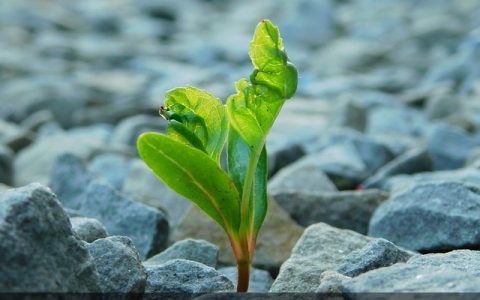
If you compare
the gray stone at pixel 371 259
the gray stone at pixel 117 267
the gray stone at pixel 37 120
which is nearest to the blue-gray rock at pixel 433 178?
the gray stone at pixel 371 259

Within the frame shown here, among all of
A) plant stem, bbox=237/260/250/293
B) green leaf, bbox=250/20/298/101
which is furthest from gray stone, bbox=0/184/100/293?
green leaf, bbox=250/20/298/101

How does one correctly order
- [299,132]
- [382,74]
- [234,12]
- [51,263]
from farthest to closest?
[234,12] < [382,74] < [299,132] < [51,263]

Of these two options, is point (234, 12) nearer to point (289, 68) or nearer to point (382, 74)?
point (382, 74)

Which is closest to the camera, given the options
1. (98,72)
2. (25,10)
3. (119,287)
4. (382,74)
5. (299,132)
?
(119,287)

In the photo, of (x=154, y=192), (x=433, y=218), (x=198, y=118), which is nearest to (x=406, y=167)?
(x=154, y=192)

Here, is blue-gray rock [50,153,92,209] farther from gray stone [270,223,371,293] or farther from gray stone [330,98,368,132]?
gray stone [330,98,368,132]

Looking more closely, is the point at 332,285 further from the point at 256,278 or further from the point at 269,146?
the point at 269,146

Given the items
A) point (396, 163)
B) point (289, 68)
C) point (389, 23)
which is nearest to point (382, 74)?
point (389, 23)
